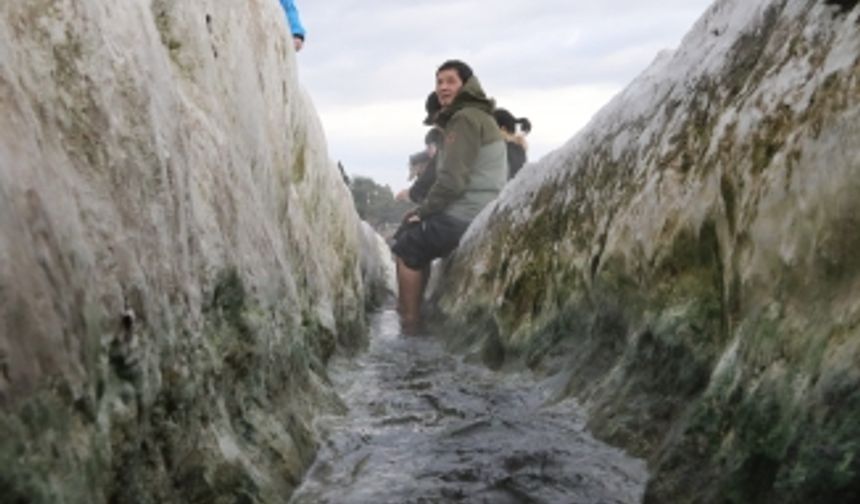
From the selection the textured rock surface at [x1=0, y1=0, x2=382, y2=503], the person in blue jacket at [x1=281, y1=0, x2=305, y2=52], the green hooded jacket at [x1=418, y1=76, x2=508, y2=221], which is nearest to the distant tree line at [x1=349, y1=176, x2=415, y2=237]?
the green hooded jacket at [x1=418, y1=76, x2=508, y2=221]

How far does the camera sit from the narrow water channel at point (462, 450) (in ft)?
12.3

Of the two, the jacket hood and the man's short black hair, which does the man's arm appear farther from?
the man's short black hair

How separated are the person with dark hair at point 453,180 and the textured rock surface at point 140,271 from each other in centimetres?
566

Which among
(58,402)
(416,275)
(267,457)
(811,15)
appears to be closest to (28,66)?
(58,402)

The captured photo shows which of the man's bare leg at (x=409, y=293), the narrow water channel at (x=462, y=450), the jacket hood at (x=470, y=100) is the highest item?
the jacket hood at (x=470, y=100)

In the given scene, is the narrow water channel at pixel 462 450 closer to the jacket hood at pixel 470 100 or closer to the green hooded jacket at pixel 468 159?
the green hooded jacket at pixel 468 159

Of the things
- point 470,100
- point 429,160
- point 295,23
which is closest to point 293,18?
point 295,23

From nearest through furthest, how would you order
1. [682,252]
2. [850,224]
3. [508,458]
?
[850,224], [508,458], [682,252]

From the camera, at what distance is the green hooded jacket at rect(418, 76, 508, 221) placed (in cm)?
1087

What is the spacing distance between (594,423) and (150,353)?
2680 millimetres

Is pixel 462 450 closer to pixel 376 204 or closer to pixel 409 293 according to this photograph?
pixel 409 293

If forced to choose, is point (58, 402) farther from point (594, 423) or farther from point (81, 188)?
point (594, 423)

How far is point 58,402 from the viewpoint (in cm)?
221

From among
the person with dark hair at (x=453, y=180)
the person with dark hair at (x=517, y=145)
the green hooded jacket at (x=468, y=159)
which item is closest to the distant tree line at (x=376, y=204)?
the person with dark hair at (x=517, y=145)
